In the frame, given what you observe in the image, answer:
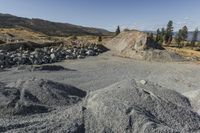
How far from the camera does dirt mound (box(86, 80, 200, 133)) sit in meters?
10.8

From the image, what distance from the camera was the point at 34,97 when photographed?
540 inches

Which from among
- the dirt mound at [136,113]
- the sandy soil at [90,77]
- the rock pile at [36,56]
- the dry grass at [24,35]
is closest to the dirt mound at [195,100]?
the sandy soil at [90,77]

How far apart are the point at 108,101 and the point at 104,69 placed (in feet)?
49.0

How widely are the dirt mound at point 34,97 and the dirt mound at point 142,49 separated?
829 inches

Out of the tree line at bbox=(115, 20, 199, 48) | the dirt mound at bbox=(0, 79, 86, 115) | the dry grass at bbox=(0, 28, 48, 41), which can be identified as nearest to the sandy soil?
the dirt mound at bbox=(0, 79, 86, 115)

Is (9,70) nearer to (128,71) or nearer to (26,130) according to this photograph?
(128,71)

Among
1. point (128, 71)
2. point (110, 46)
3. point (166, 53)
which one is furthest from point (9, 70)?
point (110, 46)

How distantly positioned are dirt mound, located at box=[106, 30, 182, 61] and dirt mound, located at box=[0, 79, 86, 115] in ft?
69.1

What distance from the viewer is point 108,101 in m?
12.2

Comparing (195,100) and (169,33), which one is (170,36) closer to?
(169,33)

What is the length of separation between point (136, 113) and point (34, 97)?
4.78 meters

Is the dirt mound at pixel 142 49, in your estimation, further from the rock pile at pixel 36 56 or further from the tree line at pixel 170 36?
the tree line at pixel 170 36

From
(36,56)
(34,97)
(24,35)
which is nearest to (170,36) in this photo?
(24,35)

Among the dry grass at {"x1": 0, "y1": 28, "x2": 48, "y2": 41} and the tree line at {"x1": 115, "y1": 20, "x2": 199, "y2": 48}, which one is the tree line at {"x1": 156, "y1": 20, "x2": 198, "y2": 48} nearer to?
the tree line at {"x1": 115, "y1": 20, "x2": 199, "y2": 48}
